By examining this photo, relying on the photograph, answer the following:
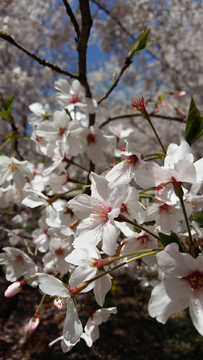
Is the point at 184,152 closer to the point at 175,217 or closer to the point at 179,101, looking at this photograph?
the point at 175,217

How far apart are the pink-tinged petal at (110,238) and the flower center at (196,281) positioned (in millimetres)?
241

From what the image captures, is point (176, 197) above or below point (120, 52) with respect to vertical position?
below

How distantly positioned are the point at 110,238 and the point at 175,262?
20 centimetres

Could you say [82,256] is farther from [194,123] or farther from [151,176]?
[194,123]

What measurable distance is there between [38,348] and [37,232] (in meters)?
3.53

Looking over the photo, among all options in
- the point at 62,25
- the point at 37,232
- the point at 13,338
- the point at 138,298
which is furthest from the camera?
the point at 62,25

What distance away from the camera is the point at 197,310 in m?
0.67

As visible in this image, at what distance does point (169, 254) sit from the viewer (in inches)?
26.1

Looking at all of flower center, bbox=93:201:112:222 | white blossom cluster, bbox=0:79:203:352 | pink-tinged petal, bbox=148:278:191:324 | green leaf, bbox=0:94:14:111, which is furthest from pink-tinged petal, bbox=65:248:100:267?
green leaf, bbox=0:94:14:111

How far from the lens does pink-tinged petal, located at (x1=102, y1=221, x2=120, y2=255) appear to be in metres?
0.72

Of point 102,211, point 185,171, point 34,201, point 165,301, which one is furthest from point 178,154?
point 34,201

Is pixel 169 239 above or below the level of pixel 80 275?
above

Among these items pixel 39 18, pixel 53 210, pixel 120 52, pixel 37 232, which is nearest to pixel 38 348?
pixel 37 232

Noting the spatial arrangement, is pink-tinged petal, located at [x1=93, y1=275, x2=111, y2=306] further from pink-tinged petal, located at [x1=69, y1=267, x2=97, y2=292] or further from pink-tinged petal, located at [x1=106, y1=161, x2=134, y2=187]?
pink-tinged petal, located at [x1=106, y1=161, x2=134, y2=187]
